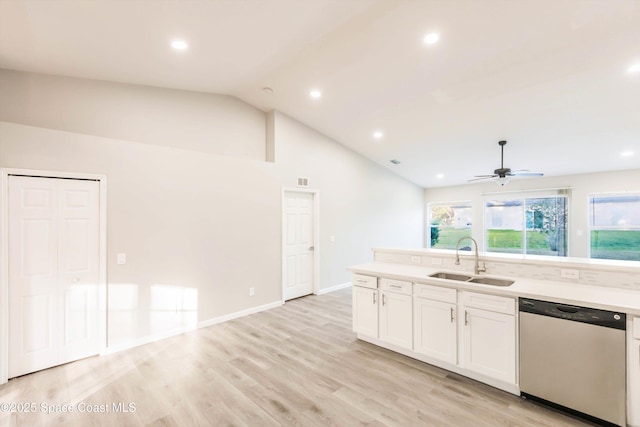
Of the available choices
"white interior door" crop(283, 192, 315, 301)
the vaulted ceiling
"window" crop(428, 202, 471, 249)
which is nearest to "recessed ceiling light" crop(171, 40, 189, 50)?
the vaulted ceiling

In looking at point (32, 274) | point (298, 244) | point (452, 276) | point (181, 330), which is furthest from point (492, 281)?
point (32, 274)

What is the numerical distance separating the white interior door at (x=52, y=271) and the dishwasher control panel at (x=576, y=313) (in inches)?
172

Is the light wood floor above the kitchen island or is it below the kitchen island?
below

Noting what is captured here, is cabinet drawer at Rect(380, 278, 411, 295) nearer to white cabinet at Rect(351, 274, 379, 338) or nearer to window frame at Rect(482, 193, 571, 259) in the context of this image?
white cabinet at Rect(351, 274, 379, 338)

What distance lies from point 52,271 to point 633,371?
509 centimetres

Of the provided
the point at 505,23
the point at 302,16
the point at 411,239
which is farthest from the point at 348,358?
the point at 411,239

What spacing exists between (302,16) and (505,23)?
6.47 ft

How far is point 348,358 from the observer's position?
10.5 feet

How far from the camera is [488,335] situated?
2.58m

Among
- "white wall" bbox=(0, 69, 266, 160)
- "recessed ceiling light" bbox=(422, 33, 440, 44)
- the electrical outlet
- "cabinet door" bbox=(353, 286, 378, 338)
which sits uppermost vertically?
"recessed ceiling light" bbox=(422, 33, 440, 44)

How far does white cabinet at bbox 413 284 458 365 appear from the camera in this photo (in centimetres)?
279

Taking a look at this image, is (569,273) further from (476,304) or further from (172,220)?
(172,220)

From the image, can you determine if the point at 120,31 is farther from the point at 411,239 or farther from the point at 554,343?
the point at 411,239

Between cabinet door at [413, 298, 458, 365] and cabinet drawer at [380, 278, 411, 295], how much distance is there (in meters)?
0.14
